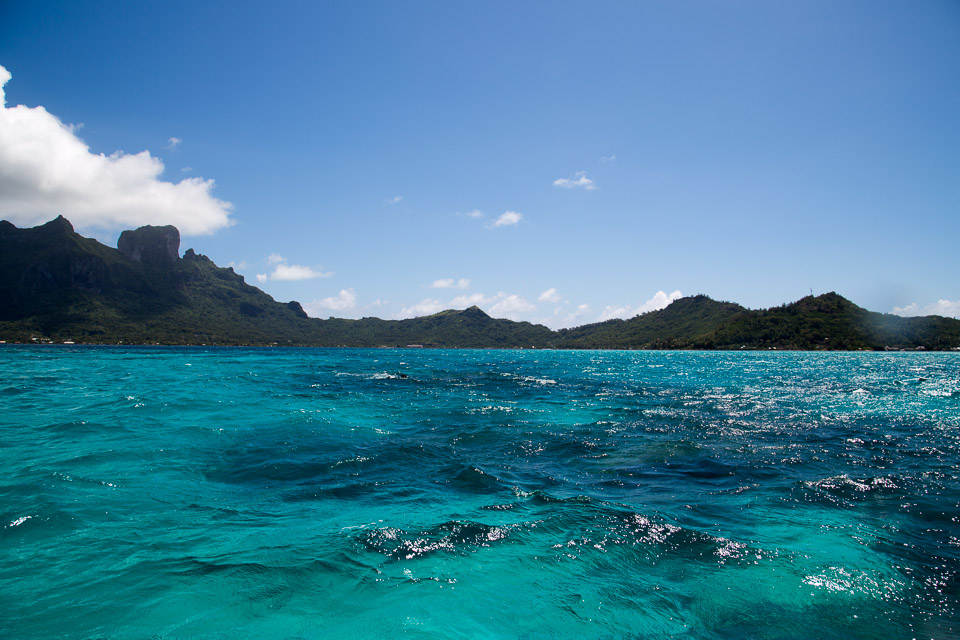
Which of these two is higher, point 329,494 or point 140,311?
point 140,311

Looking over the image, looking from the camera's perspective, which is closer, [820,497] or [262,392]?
[820,497]

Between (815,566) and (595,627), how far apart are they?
4347mm

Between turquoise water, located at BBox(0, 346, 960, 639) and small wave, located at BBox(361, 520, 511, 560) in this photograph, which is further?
small wave, located at BBox(361, 520, 511, 560)

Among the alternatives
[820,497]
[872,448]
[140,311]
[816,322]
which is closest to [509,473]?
[820,497]

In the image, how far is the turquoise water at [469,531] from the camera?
5.46m

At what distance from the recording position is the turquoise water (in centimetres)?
546

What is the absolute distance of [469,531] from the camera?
7914 mm

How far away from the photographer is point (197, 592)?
581 centimetres

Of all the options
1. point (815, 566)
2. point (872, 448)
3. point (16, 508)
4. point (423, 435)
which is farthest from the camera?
point (423, 435)

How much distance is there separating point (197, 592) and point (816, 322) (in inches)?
8778

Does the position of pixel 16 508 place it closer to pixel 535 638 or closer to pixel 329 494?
pixel 329 494

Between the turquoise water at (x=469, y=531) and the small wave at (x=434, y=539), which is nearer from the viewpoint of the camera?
the turquoise water at (x=469, y=531)

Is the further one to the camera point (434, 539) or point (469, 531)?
point (469, 531)

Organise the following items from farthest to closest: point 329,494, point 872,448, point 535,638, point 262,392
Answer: point 262,392
point 872,448
point 329,494
point 535,638
